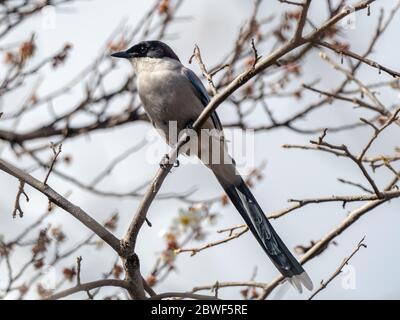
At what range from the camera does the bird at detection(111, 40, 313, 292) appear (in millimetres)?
4106

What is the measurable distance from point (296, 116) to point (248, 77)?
111 inches

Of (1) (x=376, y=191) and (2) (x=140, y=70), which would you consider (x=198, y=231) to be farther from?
(1) (x=376, y=191)

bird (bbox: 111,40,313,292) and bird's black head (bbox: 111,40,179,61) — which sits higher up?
bird's black head (bbox: 111,40,179,61)

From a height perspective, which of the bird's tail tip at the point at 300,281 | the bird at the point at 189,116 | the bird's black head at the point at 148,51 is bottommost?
the bird's tail tip at the point at 300,281

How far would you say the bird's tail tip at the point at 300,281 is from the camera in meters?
3.54

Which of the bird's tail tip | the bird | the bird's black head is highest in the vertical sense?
the bird's black head

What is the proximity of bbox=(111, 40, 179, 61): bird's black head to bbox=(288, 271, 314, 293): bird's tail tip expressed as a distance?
6.37ft

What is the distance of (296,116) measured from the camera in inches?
221

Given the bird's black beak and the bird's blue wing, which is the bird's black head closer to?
the bird's black beak

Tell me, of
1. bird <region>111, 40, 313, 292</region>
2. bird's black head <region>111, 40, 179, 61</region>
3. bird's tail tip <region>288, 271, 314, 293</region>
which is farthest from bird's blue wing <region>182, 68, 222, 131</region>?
bird's tail tip <region>288, 271, 314, 293</region>

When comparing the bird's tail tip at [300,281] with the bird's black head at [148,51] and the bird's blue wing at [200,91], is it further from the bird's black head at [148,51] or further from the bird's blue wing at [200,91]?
the bird's black head at [148,51]

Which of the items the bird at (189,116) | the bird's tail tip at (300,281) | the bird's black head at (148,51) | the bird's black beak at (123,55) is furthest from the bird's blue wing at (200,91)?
the bird's tail tip at (300,281)

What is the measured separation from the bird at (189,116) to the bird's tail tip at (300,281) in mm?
362
